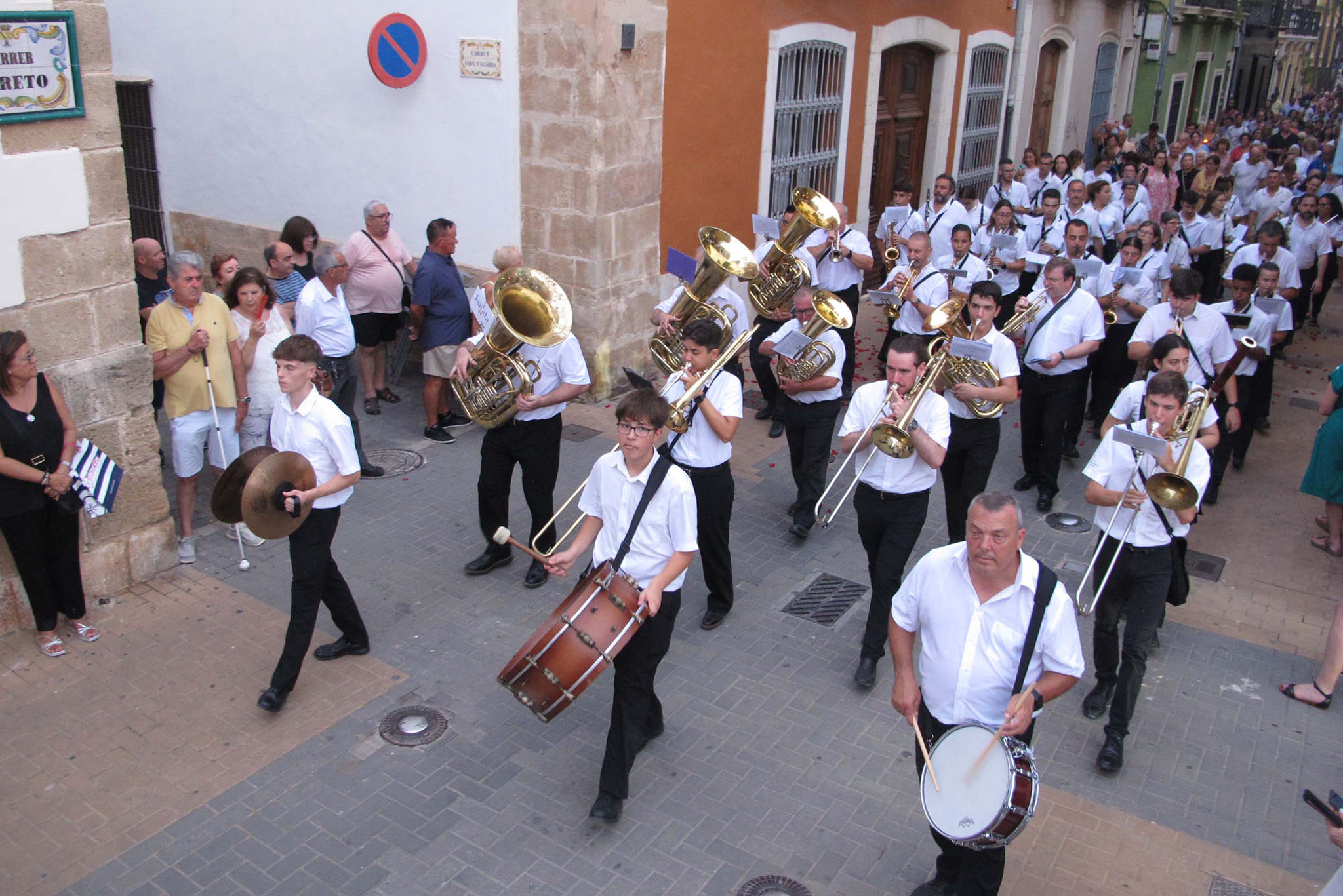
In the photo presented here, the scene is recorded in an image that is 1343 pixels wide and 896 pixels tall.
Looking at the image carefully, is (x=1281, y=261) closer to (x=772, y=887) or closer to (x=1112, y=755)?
(x=1112, y=755)

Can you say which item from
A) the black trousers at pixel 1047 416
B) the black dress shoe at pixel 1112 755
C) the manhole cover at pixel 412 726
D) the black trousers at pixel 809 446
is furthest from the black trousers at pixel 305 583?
the black trousers at pixel 1047 416

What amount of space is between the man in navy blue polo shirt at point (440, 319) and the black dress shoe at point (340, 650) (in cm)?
323

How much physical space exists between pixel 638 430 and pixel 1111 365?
6.15m

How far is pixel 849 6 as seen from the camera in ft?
39.6

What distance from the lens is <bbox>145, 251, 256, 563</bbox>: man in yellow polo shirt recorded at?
21.5 ft

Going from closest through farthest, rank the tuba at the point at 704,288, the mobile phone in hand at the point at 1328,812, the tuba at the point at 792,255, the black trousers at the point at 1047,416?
the mobile phone in hand at the point at 1328,812 < the tuba at the point at 704,288 < the black trousers at the point at 1047,416 < the tuba at the point at 792,255

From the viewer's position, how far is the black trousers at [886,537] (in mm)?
5719

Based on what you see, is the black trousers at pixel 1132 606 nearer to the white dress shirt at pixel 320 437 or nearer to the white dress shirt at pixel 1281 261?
the white dress shirt at pixel 320 437

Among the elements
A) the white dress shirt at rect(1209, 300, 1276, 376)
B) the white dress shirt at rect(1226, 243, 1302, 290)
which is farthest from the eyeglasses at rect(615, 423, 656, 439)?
the white dress shirt at rect(1226, 243, 1302, 290)

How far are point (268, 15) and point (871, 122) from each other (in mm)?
6748

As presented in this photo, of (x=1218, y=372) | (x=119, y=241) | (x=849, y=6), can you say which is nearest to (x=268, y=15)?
(x=119, y=241)

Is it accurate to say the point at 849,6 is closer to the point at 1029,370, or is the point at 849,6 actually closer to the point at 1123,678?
the point at 1029,370

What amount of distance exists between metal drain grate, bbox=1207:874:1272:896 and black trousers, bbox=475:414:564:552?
12.9 feet

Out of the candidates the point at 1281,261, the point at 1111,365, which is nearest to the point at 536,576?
the point at 1111,365
